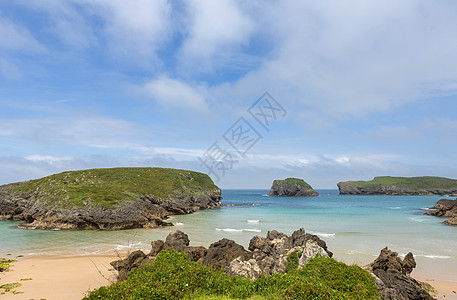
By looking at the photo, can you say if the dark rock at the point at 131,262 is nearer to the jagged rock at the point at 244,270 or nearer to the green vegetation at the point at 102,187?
the jagged rock at the point at 244,270

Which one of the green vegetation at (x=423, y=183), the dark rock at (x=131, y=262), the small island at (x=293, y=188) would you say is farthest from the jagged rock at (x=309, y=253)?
the green vegetation at (x=423, y=183)

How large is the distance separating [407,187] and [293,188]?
247ft

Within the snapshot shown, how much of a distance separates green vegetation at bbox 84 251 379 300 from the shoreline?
3409 millimetres

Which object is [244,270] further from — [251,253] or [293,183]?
[293,183]

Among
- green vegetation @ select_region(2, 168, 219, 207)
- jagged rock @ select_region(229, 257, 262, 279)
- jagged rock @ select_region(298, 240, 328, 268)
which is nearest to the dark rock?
jagged rock @ select_region(229, 257, 262, 279)

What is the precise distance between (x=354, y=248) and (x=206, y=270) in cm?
2147

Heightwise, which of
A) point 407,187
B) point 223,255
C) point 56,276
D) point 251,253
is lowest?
point 56,276

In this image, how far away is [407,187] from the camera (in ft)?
568

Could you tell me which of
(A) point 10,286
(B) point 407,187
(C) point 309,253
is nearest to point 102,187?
(A) point 10,286

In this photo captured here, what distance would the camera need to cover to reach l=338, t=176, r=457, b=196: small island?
16712 cm

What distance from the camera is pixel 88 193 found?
51.7m

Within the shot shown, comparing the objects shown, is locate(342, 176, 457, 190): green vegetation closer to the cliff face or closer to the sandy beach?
the cliff face

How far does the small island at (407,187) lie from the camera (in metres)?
167

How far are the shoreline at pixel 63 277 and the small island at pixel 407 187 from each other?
602ft
